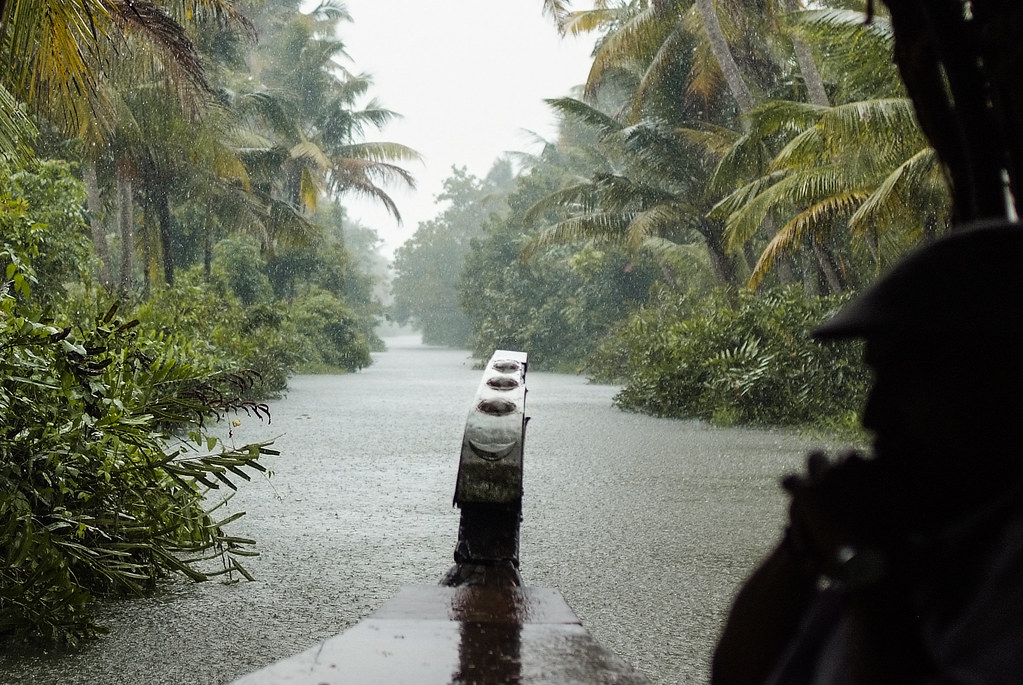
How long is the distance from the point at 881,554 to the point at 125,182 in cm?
1907

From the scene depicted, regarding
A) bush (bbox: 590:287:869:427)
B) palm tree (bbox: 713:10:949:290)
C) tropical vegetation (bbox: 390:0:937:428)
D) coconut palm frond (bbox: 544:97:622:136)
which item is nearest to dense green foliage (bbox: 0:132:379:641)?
tropical vegetation (bbox: 390:0:937:428)

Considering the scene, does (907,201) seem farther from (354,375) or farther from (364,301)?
(364,301)

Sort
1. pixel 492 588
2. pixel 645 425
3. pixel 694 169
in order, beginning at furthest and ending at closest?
pixel 694 169, pixel 645 425, pixel 492 588

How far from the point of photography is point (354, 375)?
83.3 feet

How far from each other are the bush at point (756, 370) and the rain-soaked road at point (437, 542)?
2.89 ft

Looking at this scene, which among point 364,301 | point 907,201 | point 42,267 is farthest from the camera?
point 364,301

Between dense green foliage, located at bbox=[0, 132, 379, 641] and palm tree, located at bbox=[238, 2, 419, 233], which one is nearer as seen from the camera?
dense green foliage, located at bbox=[0, 132, 379, 641]

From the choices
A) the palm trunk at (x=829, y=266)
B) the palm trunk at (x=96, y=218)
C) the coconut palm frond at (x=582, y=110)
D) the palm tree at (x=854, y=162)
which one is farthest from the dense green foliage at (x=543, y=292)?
the palm tree at (x=854, y=162)

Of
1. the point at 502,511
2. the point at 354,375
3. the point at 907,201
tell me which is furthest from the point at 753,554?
the point at 354,375

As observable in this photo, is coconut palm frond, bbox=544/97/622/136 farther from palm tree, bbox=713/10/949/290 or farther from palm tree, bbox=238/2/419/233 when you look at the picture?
palm tree, bbox=238/2/419/233

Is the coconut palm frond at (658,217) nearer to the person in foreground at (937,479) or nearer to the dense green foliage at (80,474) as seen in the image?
the dense green foliage at (80,474)

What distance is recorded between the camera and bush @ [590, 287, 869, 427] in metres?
11.7

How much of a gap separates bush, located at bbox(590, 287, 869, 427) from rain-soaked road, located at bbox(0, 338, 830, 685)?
88 centimetres

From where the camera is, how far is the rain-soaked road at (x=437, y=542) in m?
3.59
